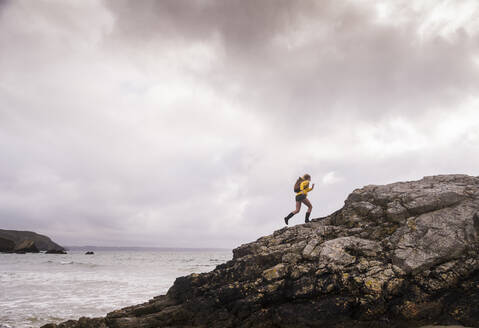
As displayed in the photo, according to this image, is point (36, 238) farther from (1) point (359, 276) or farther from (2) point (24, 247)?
(1) point (359, 276)

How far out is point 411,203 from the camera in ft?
35.6

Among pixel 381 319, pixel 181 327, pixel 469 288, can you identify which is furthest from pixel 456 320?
pixel 181 327

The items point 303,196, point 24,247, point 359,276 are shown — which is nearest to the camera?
point 359,276

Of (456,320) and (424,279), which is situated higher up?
(424,279)

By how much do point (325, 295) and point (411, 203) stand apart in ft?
18.2

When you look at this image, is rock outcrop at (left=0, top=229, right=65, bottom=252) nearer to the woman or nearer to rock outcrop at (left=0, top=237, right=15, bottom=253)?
rock outcrop at (left=0, top=237, right=15, bottom=253)

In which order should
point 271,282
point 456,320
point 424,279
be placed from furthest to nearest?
point 271,282
point 424,279
point 456,320

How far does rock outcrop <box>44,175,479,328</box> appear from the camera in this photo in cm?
810

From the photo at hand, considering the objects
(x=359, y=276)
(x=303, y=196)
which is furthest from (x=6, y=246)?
(x=359, y=276)

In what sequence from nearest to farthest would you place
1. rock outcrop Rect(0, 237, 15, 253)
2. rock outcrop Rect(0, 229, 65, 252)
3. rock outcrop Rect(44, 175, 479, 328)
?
rock outcrop Rect(44, 175, 479, 328) < rock outcrop Rect(0, 237, 15, 253) < rock outcrop Rect(0, 229, 65, 252)

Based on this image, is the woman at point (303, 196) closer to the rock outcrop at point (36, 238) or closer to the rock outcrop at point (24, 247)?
the rock outcrop at point (24, 247)

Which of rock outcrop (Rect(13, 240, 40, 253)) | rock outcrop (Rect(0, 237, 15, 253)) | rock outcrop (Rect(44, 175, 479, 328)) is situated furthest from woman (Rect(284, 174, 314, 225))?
rock outcrop (Rect(0, 237, 15, 253))

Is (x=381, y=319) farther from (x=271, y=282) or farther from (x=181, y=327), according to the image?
(x=181, y=327)

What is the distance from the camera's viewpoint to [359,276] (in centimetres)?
869
